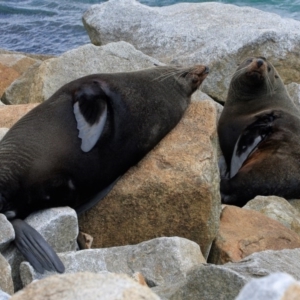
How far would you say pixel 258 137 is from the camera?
793 cm

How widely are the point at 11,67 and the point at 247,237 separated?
18.5ft

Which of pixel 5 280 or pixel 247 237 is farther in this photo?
pixel 247 237

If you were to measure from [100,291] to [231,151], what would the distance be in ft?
21.9

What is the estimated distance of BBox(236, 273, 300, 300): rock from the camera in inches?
56.6

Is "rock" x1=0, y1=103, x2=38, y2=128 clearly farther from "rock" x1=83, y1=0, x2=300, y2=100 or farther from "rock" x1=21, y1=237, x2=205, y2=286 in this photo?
"rock" x1=83, y1=0, x2=300, y2=100

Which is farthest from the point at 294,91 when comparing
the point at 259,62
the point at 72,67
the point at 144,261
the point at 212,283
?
the point at 212,283

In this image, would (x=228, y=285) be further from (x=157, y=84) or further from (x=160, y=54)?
(x=160, y=54)

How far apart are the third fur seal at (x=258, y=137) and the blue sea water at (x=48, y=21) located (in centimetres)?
581

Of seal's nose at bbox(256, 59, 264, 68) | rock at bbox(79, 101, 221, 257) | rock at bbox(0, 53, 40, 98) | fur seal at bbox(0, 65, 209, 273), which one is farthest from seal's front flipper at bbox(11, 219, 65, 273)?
rock at bbox(0, 53, 40, 98)

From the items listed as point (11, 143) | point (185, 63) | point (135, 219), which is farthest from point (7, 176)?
point (185, 63)

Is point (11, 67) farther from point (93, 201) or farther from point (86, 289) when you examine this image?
point (86, 289)

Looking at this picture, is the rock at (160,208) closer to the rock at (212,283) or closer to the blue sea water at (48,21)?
the rock at (212,283)

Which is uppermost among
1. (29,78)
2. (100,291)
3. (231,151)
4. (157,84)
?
(100,291)

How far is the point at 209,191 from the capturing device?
17.0 feet
